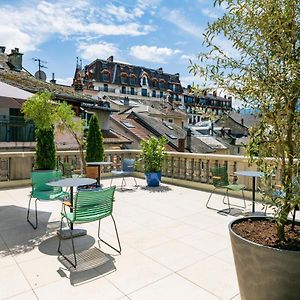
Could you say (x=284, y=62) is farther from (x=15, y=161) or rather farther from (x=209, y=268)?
(x=15, y=161)

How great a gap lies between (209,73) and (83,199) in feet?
6.61

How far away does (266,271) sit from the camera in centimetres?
193

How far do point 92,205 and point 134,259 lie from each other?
844 mm

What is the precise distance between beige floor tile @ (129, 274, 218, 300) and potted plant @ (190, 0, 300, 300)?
49 centimetres

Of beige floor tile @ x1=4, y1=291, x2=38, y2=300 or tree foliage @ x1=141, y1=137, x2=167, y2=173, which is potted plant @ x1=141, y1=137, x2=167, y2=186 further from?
beige floor tile @ x1=4, y1=291, x2=38, y2=300

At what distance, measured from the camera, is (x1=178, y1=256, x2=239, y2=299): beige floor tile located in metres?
2.56

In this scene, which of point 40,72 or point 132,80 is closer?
point 40,72

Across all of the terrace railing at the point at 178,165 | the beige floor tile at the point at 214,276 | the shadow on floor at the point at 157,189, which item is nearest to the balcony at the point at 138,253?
the beige floor tile at the point at 214,276

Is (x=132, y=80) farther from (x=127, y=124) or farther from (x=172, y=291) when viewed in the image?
(x=172, y=291)

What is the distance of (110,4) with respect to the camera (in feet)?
25.3

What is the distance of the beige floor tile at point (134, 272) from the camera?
8.66 feet

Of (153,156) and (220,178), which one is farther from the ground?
(153,156)

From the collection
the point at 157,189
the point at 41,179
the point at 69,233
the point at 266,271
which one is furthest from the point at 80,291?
the point at 157,189

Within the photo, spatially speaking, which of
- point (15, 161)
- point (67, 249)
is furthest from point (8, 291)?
point (15, 161)
